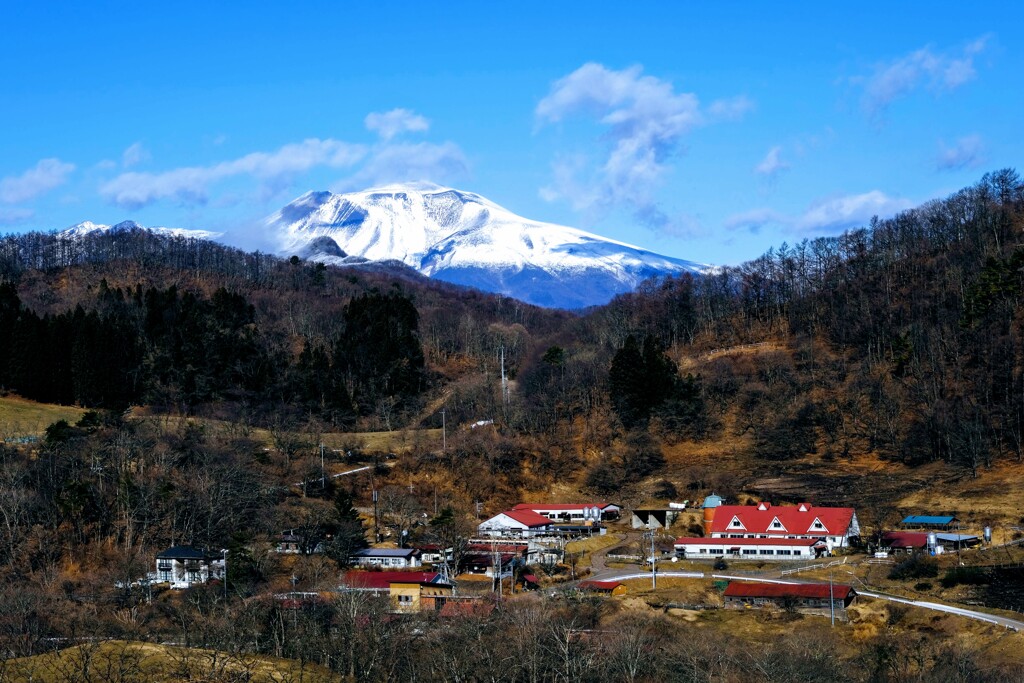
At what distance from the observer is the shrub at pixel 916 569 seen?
3700 cm

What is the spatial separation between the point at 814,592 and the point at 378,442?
2825 centimetres

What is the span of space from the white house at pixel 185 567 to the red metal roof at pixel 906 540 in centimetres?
2417

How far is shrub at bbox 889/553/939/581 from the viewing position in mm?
37000

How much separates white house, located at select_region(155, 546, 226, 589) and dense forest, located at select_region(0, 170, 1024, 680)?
97 cm

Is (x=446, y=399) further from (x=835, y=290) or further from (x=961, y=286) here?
(x=961, y=286)

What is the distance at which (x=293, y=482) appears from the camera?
4988 cm

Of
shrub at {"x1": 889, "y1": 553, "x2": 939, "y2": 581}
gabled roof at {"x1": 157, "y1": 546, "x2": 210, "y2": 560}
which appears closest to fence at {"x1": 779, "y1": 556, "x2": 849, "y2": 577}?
shrub at {"x1": 889, "y1": 553, "x2": 939, "y2": 581}

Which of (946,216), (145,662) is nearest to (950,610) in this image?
(145,662)

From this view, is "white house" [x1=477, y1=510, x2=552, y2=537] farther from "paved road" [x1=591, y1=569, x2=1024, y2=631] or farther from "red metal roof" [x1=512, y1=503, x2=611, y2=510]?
"paved road" [x1=591, y1=569, x2=1024, y2=631]

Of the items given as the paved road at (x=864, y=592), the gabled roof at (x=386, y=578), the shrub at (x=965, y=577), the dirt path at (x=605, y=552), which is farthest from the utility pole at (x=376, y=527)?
the shrub at (x=965, y=577)

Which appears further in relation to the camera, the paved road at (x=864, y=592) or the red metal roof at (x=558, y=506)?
the red metal roof at (x=558, y=506)

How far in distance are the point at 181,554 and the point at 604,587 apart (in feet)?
48.0

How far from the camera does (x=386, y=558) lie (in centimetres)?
4159

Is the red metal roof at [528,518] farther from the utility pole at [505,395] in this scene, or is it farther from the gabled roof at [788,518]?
the utility pole at [505,395]
